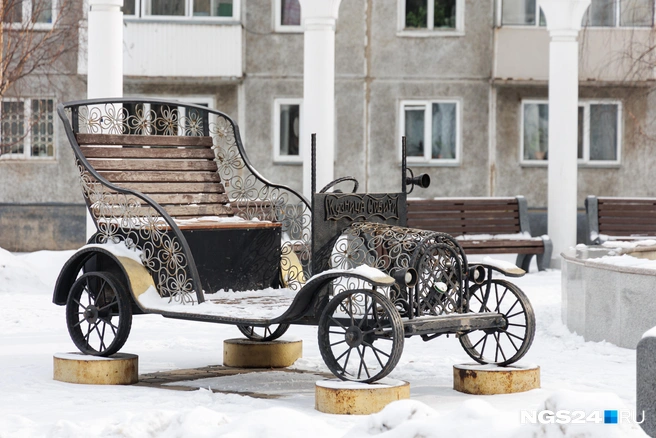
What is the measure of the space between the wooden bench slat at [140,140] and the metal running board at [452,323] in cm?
301

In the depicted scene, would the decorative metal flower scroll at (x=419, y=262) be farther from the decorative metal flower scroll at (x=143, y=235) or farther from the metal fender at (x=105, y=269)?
the metal fender at (x=105, y=269)

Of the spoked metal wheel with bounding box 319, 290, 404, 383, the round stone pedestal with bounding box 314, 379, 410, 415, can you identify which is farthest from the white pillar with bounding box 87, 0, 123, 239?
the round stone pedestal with bounding box 314, 379, 410, 415

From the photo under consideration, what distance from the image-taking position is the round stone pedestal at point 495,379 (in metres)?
7.42

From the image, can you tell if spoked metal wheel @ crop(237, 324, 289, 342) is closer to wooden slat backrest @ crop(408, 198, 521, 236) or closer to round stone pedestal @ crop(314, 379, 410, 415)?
round stone pedestal @ crop(314, 379, 410, 415)

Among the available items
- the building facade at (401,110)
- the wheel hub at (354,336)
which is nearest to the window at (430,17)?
the building facade at (401,110)

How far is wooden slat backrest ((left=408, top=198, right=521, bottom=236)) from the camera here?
1783cm

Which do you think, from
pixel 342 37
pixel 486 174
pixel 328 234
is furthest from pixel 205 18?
pixel 328 234

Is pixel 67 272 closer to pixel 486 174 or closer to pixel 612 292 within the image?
pixel 612 292

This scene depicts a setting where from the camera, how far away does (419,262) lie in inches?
277

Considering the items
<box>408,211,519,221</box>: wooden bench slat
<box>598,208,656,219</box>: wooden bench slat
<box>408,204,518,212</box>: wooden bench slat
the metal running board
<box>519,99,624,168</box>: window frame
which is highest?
<box>519,99,624,168</box>: window frame

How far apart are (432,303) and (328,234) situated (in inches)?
31.3

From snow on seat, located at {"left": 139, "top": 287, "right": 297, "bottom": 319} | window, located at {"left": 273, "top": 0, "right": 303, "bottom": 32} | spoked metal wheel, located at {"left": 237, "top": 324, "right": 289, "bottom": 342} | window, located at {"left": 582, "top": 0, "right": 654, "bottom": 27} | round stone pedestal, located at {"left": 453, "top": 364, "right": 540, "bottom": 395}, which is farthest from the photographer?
window, located at {"left": 273, "top": 0, "right": 303, "bottom": 32}

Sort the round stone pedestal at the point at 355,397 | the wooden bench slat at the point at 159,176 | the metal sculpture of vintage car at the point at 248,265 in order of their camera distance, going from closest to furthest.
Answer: the round stone pedestal at the point at 355,397
the metal sculpture of vintage car at the point at 248,265
the wooden bench slat at the point at 159,176

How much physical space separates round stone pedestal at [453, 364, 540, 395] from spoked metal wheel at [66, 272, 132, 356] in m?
2.22
